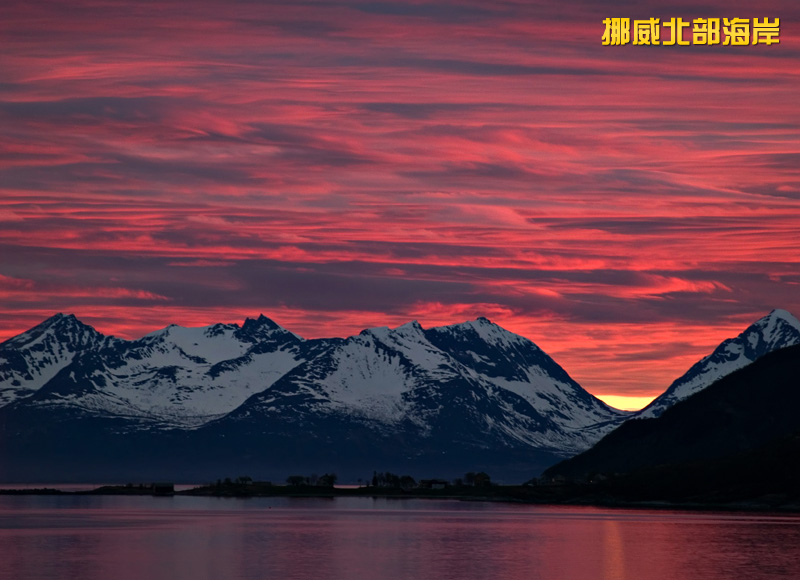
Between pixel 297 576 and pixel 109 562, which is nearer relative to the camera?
pixel 297 576

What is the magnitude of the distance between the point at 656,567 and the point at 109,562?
242 ft

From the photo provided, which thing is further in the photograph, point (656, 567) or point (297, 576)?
point (656, 567)

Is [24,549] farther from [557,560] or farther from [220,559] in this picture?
[557,560]

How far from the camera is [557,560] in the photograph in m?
184

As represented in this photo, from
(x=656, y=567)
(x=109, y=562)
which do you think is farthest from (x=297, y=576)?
(x=656, y=567)

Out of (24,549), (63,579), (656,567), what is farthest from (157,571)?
(656,567)

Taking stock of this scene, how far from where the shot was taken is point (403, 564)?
175500 mm

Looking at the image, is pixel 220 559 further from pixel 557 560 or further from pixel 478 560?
pixel 557 560

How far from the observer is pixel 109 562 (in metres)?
176

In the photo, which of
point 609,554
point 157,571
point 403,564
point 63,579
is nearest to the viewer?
point 63,579

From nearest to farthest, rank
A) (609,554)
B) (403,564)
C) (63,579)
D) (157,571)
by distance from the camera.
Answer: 1. (63,579)
2. (157,571)
3. (403,564)
4. (609,554)

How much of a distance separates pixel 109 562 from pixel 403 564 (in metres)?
39.9

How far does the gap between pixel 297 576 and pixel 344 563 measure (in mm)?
20369

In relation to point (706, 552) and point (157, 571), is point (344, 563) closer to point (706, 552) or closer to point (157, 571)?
point (157, 571)
